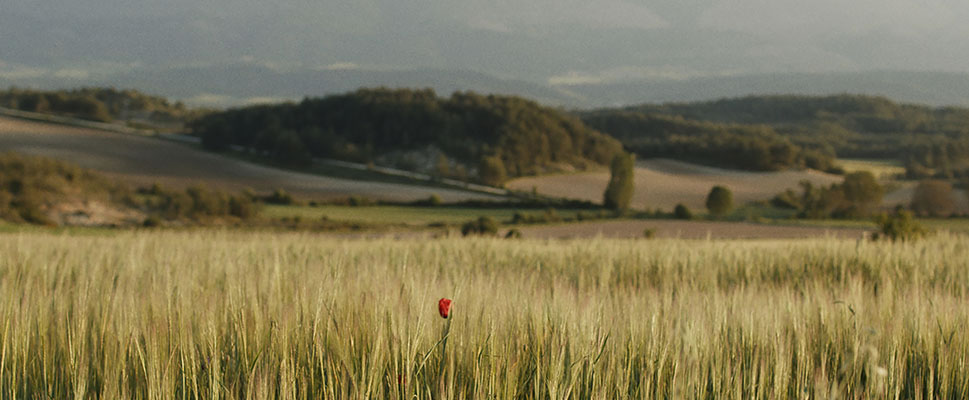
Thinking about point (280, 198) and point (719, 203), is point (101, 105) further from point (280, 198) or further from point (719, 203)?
point (719, 203)

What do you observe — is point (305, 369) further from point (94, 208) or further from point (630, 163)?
point (630, 163)

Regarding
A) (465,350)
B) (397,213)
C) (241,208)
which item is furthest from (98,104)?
(465,350)

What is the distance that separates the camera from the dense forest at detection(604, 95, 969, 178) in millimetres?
77250

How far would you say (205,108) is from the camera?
9319 cm

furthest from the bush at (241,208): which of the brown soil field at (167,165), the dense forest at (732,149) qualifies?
the dense forest at (732,149)

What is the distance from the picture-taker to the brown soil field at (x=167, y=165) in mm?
53406

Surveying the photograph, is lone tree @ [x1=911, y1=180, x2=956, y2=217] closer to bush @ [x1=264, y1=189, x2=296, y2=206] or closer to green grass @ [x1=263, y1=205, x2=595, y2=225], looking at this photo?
green grass @ [x1=263, y1=205, x2=595, y2=225]

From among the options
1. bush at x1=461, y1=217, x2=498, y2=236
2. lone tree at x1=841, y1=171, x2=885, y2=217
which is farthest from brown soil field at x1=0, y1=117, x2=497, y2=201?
lone tree at x1=841, y1=171, x2=885, y2=217

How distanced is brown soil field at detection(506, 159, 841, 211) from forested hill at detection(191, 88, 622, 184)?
19.4 feet

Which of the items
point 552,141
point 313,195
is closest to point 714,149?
point 552,141

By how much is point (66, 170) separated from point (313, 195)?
55.8 ft

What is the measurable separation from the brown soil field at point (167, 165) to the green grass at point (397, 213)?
4319 millimetres

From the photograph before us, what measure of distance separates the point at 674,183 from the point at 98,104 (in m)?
61.0

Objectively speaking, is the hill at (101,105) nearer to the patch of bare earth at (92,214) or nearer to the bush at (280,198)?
the bush at (280,198)
